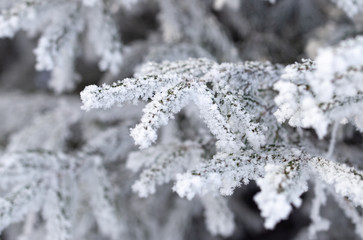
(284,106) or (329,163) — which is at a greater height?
(284,106)

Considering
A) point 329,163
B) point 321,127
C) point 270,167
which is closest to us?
point 321,127

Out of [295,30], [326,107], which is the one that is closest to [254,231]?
[295,30]

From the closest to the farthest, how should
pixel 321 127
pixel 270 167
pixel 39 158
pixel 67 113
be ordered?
1. pixel 321 127
2. pixel 270 167
3. pixel 39 158
4. pixel 67 113

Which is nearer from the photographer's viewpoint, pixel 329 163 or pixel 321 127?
pixel 321 127

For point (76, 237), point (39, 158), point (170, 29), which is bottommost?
point (76, 237)

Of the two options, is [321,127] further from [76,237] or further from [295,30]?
[295,30]

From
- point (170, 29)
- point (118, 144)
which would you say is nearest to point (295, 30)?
point (170, 29)

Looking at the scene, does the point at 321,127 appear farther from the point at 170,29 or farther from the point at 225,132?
the point at 170,29
